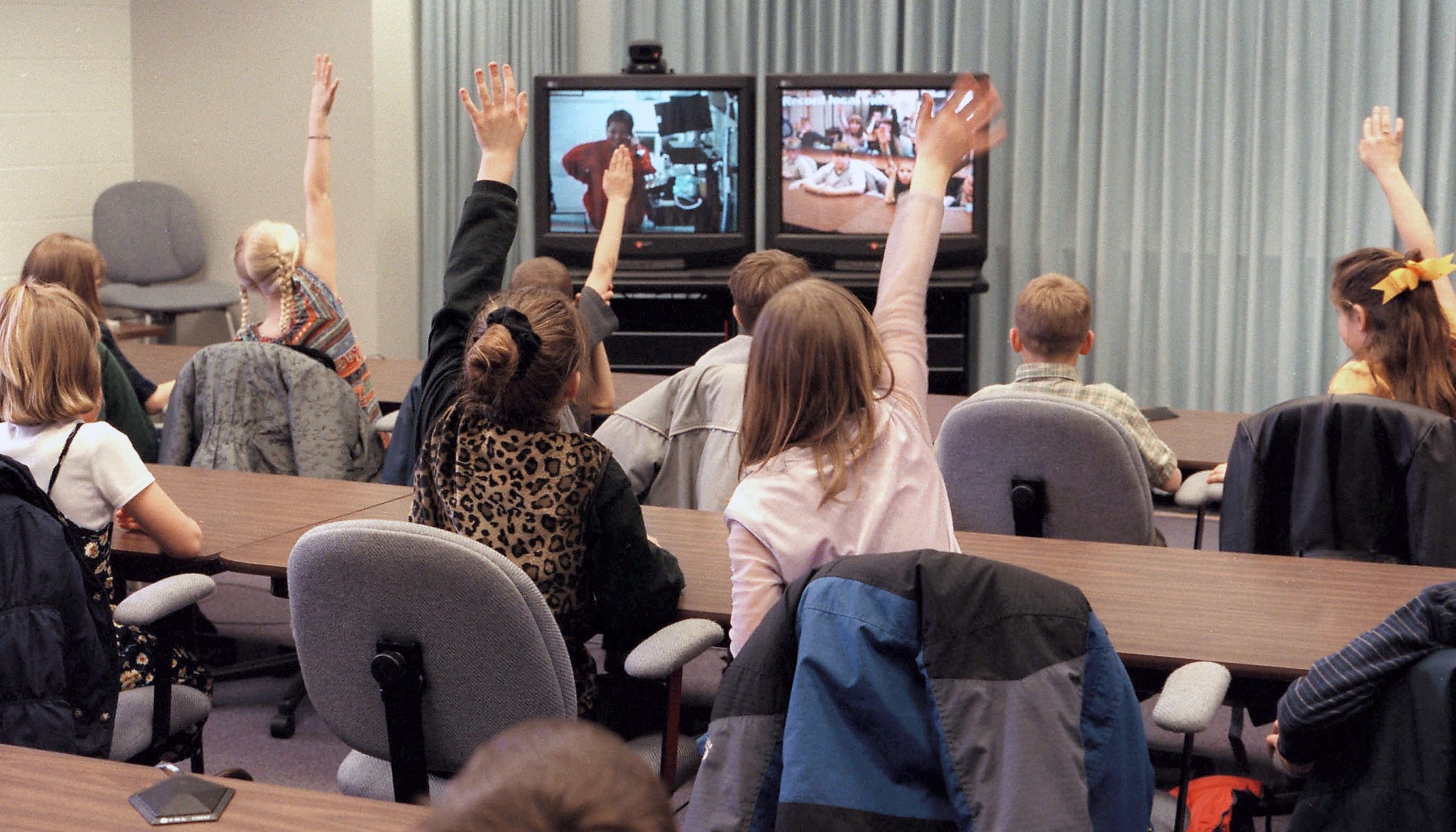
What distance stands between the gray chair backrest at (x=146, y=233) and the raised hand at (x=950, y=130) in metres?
5.15

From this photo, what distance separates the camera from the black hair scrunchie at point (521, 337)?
79.0 inches

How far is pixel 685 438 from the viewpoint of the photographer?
302 cm

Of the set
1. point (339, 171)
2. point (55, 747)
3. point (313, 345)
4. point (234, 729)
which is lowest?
point (234, 729)

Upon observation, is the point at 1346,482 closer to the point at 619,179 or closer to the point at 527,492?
the point at 527,492

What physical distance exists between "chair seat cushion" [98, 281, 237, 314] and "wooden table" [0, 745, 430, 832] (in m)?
5.13

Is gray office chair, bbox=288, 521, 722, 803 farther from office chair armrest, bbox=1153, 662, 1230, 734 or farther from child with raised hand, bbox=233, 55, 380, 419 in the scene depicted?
child with raised hand, bbox=233, 55, 380, 419

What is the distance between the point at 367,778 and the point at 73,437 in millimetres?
753

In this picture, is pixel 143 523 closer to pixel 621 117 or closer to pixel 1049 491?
pixel 1049 491

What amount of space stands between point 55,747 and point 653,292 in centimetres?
395

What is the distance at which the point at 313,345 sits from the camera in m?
3.42

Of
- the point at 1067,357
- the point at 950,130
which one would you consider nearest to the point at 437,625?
the point at 950,130

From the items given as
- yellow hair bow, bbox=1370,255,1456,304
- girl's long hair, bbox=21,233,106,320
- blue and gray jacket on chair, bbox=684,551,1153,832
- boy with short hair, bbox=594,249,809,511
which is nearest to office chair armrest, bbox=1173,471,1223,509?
yellow hair bow, bbox=1370,255,1456,304

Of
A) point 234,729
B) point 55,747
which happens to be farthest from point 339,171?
point 55,747

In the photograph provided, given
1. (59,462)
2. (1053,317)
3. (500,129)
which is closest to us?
(59,462)
